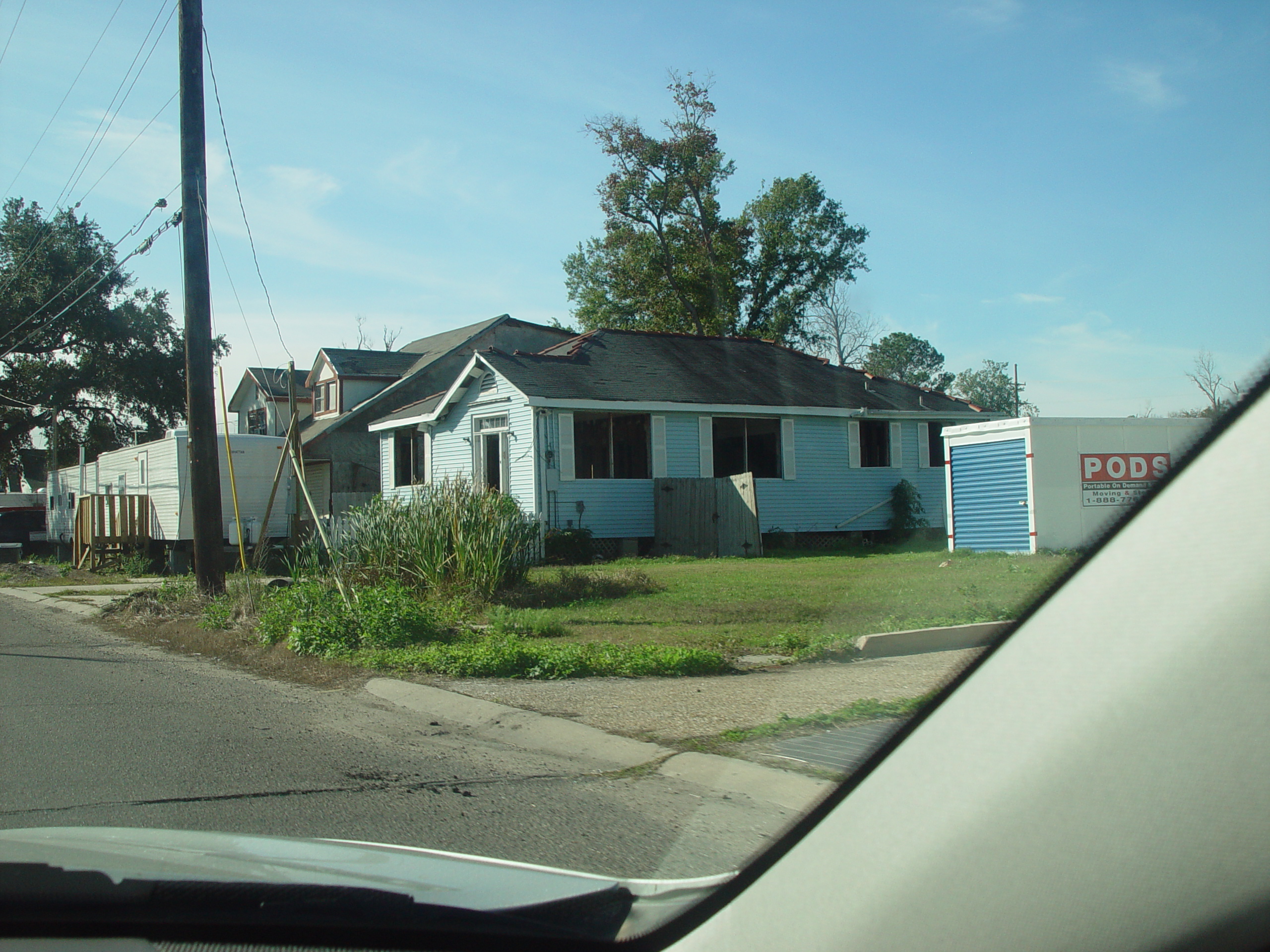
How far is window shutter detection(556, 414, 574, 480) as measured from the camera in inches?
823

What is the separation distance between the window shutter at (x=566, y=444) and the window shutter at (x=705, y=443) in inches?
126

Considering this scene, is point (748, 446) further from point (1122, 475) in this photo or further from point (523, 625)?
point (1122, 475)

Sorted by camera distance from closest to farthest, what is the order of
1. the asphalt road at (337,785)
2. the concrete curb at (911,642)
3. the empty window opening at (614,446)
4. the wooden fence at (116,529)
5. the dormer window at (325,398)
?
the asphalt road at (337,785) → the concrete curb at (911,642) → the empty window opening at (614,446) → the wooden fence at (116,529) → the dormer window at (325,398)

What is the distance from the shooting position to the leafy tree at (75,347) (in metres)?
43.3

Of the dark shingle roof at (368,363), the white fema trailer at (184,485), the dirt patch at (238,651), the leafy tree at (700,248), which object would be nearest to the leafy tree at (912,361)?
the leafy tree at (700,248)

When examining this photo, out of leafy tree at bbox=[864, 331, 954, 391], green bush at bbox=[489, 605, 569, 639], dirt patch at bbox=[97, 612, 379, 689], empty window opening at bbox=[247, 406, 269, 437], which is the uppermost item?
leafy tree at bbox=[864, 331, 954, 391]

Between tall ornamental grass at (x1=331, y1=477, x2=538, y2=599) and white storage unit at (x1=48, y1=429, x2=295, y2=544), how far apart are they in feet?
34.5

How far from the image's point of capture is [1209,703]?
1279 millimetres

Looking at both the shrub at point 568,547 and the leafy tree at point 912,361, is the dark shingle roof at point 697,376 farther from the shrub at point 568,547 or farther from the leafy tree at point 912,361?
the leafy tree at point 912,361

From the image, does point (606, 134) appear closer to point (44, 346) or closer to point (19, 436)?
point (44, 346)

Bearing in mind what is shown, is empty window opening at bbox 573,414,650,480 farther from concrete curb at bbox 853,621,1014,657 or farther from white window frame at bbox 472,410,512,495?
concrete curb at bbox 853,621,1014,657

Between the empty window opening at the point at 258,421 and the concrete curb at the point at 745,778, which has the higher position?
the empty window opening at the point at 258,421

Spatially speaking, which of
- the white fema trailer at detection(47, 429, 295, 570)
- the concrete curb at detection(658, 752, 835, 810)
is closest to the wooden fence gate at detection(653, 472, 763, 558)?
the white fema trailer at detection(47, 429, 295, 570)

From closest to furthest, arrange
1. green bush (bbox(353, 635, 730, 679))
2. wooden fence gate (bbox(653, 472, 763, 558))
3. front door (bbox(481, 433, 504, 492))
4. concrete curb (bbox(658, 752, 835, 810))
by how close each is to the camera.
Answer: concrete curb (bbox(658, 752, 835, 810))
green bush (bbox(353, 635, 730, 679))
wooden fence gate (bbox(653, 472, 763, 558))
front door (bbox(481, 433, 504, 492))
